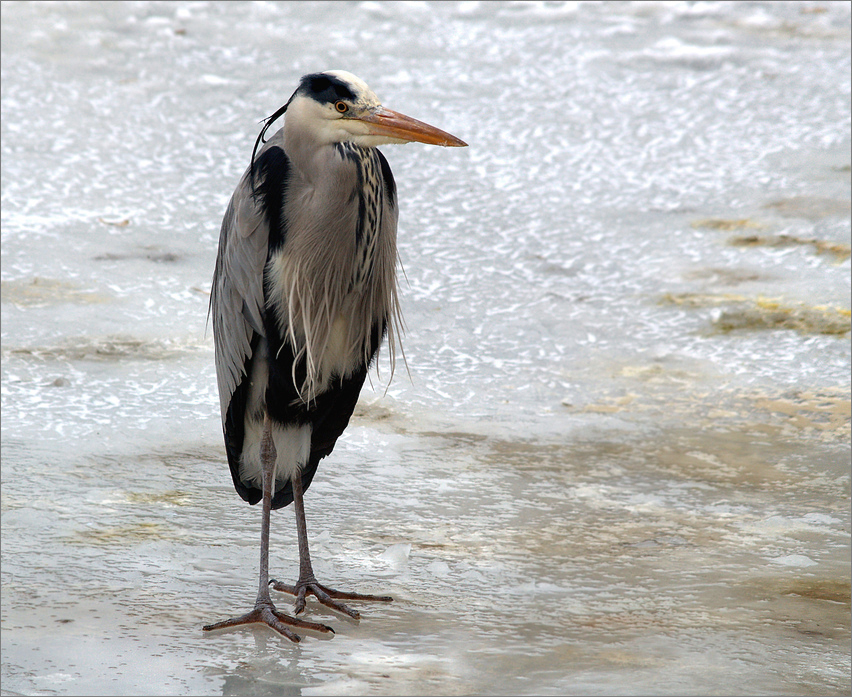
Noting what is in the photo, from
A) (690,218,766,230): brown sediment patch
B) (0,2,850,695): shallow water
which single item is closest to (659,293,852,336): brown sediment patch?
(0,2,850,695): shallow water

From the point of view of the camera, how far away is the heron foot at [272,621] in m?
2.68

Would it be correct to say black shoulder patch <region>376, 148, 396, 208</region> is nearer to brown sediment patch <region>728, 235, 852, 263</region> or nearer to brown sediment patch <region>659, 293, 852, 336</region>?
brown sediment patch <region>659, 293, 852, 336</region>

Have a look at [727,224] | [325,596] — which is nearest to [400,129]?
[325,596]

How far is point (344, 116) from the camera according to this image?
2668 millimetres

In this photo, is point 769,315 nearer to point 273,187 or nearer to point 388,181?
point 388,181

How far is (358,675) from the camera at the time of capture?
2.46 metres

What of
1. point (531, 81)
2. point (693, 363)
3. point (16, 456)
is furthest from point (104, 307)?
point (531, 81)

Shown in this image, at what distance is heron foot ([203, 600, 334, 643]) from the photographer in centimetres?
268

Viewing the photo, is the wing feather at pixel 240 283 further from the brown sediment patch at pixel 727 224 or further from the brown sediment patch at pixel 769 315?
the brown sediment patch at pixel 727 224

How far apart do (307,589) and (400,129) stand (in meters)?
1.25

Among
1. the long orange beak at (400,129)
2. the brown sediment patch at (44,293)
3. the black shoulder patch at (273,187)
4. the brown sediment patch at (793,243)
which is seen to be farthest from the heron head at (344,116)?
the brown sediment patch at (793,243)

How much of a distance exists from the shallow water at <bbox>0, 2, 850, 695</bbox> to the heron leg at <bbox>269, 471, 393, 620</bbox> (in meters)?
0.05

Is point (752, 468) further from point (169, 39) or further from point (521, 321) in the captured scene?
point (169, 39)

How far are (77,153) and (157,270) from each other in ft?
5.40
